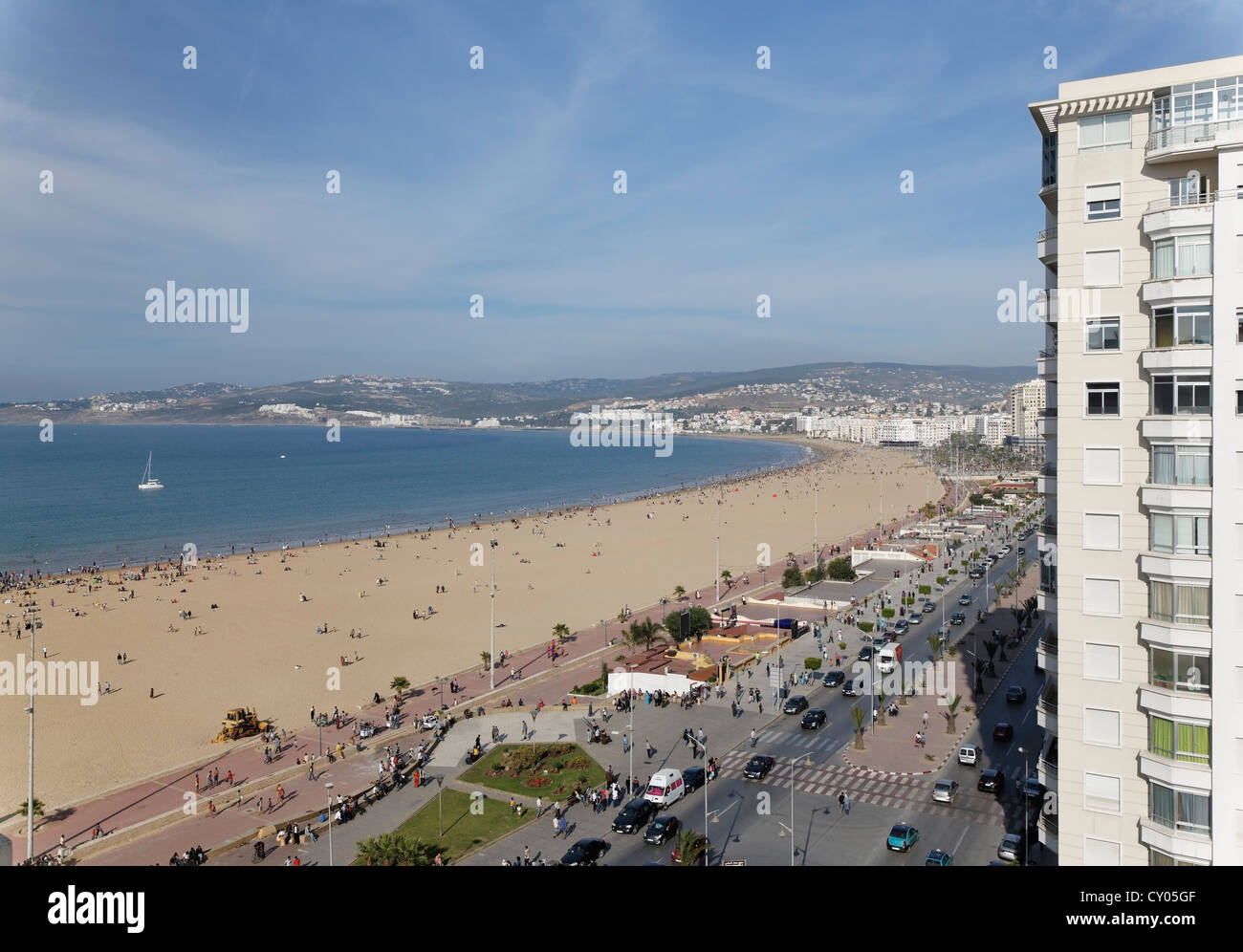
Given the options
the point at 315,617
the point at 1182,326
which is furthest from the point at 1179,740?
the point at 315,617

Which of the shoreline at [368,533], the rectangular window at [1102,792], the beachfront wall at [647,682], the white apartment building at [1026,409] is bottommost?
the beachfront wall at [647,682]

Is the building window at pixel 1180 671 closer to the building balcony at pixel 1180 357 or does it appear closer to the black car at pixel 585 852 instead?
the building balcony at pixel 1180 357

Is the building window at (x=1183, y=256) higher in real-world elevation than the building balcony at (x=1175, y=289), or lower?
higher

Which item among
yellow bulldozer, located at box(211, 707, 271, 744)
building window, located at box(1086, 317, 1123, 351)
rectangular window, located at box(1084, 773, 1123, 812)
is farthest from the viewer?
yellow bulldozer, located at box(211, 707, 271, 744)

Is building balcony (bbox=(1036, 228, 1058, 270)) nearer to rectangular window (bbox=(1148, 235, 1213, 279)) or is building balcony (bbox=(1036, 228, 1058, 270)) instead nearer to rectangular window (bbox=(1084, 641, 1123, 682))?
rectangular window (bbox=(1148, 235, 1213, 279))

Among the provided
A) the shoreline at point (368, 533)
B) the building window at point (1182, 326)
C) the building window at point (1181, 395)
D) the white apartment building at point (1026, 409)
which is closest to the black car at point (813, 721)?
the building window at point (1181, 395)

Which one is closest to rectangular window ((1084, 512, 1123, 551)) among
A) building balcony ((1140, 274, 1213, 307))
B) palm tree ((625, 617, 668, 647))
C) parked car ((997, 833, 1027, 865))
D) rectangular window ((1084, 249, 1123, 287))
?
building balcony ((1140, 274, 1213, 307))
